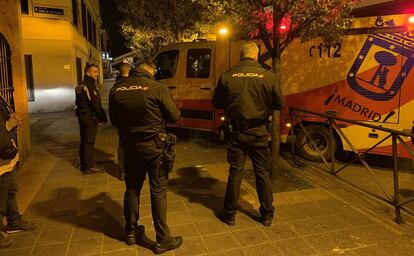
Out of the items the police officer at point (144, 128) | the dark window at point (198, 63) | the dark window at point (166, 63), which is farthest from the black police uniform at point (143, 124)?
the dark window at point (166, 63)

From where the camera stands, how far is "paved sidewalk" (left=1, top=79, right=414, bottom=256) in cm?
364

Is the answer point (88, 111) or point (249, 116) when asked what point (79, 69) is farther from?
point (249, 116)

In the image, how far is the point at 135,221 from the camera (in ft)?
12.1

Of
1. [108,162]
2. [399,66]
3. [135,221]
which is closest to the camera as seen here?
[135,221]

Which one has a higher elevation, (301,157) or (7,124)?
(7,124)

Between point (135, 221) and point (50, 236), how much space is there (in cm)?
101

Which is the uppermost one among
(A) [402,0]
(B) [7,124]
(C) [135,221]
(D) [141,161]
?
(A) [402,0]

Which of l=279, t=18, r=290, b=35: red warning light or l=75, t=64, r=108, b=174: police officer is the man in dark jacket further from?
l=279, t=18, r=290, b=35: red warning light

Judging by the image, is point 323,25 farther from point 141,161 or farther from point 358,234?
point 141,161

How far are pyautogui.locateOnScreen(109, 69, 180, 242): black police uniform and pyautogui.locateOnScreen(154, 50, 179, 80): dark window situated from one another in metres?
5.11

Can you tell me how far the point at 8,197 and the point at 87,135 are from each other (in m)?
2.36

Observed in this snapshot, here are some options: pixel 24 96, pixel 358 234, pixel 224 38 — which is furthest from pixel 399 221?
pixel 24 96

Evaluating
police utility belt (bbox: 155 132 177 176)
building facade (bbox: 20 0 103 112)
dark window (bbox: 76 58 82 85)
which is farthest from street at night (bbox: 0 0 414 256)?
dark window (bbox: 76 58 82 85)

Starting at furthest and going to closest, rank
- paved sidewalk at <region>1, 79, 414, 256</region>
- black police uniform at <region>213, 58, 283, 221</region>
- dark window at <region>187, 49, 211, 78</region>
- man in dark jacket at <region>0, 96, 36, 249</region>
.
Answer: dark window at <region>187, 49, 211, 78</region> < black police uniform at <region>213, 58, 283, 221</region> < paved sidewalk at <region>1, 79, 414, 256</region> < man in dark jacket at <region>0, 96, 36, 249</region>
